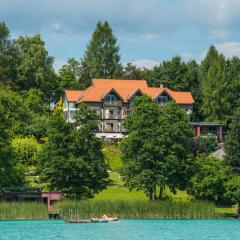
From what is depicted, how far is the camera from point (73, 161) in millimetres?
71000

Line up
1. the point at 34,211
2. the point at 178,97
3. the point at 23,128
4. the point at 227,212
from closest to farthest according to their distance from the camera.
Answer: the point at 34,211 < the point at 227,212 < the point at 23,128 < the point at 178,97

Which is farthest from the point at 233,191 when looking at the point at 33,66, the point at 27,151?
the point at 33,66

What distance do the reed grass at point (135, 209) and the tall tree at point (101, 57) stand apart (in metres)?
65.1

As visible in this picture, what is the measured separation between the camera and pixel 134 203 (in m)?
64.8

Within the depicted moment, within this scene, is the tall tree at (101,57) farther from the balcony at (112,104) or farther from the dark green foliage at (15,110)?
the dark green foliage at (15,110)

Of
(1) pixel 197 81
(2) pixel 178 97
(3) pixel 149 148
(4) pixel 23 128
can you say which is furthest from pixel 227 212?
(1) pixel 197 81

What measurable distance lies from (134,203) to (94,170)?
814 cm

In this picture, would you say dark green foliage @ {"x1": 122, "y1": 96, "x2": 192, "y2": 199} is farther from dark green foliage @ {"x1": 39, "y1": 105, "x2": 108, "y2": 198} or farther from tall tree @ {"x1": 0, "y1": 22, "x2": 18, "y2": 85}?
tall tree @ {"x1": 0, "y1": 22, "x2": 18, "y2": 85}

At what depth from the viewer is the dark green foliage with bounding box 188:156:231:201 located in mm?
72125

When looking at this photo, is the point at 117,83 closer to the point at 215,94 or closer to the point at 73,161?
the point at 215,94

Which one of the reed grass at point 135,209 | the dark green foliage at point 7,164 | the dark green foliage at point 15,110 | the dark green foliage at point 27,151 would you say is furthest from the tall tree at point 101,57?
the reed grass at point 135,209

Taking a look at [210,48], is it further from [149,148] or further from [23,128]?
[149,148]

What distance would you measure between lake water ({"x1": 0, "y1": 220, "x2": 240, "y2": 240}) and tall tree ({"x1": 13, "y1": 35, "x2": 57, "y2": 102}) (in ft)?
175

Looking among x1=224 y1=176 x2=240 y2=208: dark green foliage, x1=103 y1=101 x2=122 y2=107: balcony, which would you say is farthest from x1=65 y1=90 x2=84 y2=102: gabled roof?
x1=224 y1=176 x2=240 y2=208: dark green foliage
